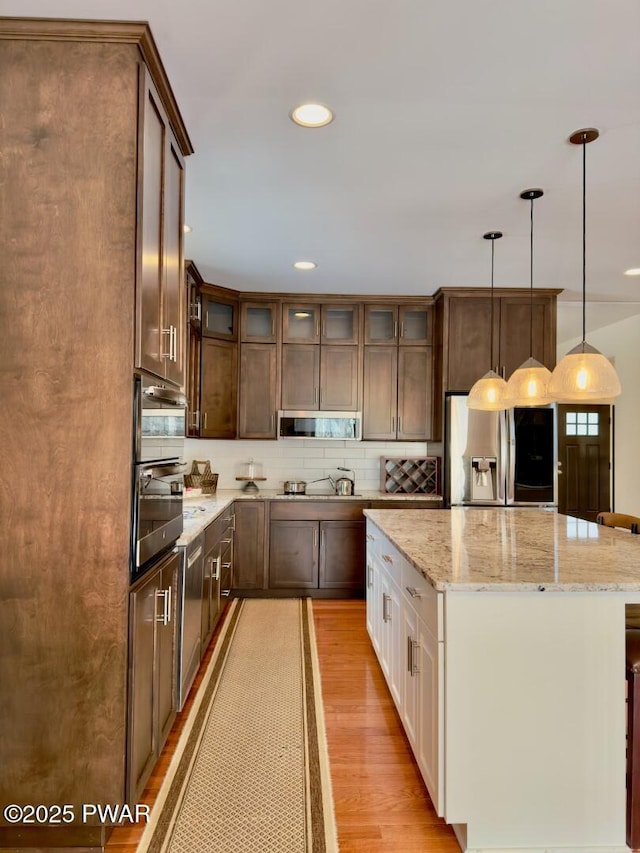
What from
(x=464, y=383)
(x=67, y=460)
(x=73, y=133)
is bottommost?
(x=67, y=460)

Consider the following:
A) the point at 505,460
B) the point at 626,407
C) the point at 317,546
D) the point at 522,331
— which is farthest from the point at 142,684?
the point at 626,407

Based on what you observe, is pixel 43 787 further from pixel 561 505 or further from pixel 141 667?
pixel 561 505

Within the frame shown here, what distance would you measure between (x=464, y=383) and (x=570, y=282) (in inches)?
44.5

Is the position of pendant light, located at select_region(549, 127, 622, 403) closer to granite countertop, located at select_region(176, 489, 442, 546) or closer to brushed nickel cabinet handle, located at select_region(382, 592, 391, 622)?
brushed nickel cabinet handle, located at select_region(382, 592, 391, 622)

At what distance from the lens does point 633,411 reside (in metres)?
6.11

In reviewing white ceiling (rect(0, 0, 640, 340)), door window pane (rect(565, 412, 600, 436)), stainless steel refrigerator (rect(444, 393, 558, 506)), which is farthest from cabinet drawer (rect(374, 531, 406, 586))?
door window pane (rect(565, 412, 600, 436))

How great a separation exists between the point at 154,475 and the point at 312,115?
1.52m

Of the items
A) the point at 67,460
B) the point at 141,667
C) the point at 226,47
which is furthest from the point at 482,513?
the point at 226,47

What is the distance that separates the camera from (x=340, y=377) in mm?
4770

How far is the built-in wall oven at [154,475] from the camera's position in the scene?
5.65 feet

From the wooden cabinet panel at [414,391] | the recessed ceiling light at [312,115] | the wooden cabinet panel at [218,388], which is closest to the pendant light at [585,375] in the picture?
the recessed ceiling light at [312,115]

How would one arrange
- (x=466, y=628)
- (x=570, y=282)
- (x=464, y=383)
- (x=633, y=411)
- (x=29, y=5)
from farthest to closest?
(x=633, y=411) < (x=464, y=383) < (x=570, y=282) < (x=466, y=628) < (x=29, y=5)

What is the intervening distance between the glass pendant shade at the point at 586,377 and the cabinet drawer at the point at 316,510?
247 centimetres

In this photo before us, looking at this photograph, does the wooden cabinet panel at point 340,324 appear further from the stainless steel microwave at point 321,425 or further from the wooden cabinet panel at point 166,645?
the wooden cabinet panel at point 166,645
